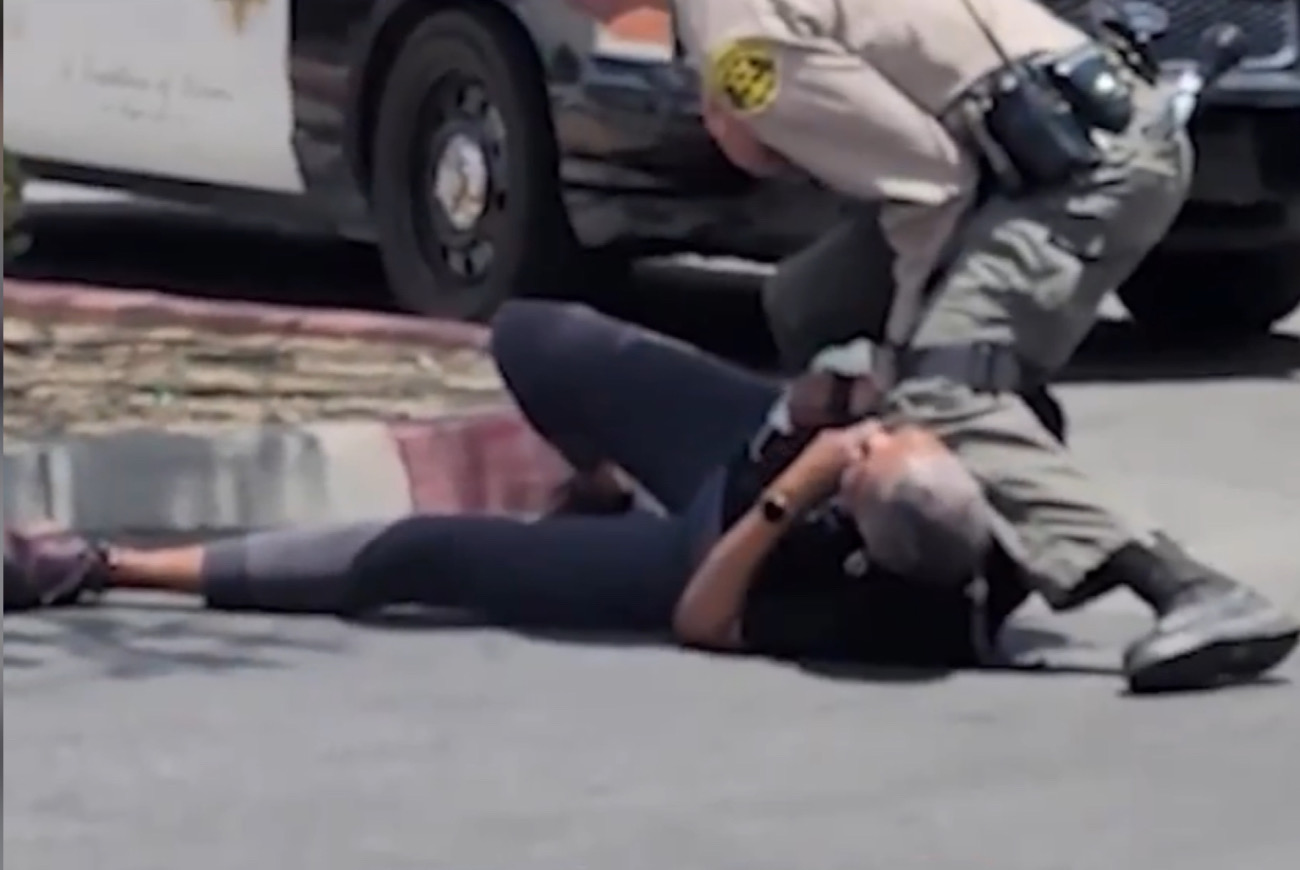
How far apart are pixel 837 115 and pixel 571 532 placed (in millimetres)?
831

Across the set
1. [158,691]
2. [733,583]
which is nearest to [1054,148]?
[733,583]

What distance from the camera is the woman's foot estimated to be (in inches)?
258

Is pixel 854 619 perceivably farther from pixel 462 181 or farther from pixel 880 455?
pixel 462 181

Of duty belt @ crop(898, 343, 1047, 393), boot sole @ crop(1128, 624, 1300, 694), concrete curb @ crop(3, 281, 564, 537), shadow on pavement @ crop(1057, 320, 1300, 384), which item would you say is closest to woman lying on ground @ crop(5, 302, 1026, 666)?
duty belt @ crop(898, 343, 1047, 393)

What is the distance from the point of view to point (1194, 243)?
10.1 metres

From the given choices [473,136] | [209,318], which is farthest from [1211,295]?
[209,318]

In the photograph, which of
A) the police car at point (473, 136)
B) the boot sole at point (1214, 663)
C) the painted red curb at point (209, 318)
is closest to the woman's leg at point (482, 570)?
the boot sole at point (1214, 663)

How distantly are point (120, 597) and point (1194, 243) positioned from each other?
13.6ft

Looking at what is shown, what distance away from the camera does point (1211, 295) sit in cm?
1112

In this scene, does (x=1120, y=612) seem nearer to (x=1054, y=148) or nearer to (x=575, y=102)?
(x=1054, y=148)

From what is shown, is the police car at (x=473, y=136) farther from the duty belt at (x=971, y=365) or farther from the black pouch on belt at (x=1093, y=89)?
the duty belt at (x=971, y=365)

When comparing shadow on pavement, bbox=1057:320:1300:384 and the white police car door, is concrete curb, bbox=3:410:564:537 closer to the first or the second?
shadow on pavement, bbox=1057:320:1300:384

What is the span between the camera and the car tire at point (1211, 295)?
1101 cm

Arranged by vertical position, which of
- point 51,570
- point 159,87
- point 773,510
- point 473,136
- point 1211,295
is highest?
point 773,510
